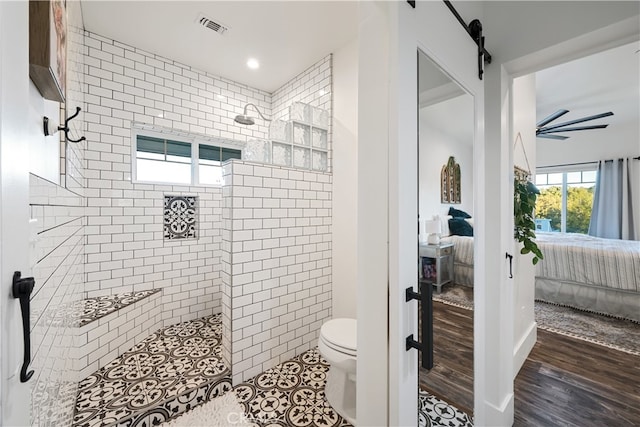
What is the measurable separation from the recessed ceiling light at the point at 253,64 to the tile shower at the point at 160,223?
1.42 ft

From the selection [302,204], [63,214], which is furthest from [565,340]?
[63,214]

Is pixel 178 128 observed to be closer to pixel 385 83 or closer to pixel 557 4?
pixel 385 83

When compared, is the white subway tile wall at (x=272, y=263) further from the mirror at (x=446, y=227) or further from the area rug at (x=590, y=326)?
the area rug at (x=590, y=326)

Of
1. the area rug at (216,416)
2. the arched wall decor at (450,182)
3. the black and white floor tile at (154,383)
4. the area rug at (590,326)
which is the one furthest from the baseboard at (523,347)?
the black and white floor tile at (154,383)

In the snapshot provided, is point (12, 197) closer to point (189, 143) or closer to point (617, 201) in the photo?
point (189, 143)

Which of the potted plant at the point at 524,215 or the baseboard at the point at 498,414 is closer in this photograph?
the baseboard at the point at 498,414

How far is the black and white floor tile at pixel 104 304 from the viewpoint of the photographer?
1.81 metres

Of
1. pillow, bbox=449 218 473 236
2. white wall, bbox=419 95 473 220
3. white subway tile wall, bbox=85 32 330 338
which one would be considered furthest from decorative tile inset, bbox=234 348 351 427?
white wall, bbox=419 95 473 220

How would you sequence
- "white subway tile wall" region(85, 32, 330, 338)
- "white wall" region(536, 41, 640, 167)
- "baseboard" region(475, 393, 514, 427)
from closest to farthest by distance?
"baseboard" region(475, 393, 514, 427) < "white subway tile wall" region(85, 32, 330, 338) < "white wall" region(536, 41, 640, 167)

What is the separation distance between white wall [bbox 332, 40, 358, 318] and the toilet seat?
0.51 meters

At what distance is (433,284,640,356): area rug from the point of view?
92.6 inches

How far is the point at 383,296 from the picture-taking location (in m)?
0.80

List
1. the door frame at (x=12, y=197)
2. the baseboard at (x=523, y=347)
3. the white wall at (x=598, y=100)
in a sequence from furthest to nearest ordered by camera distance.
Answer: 1. the white wall at (x=598, y=100)
2. the baseboard at (x=523, y=347)
3. the door frame at (x=12, y=197)

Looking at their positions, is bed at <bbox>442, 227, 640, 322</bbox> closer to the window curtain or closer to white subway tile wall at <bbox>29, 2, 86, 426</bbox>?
the window curtain
